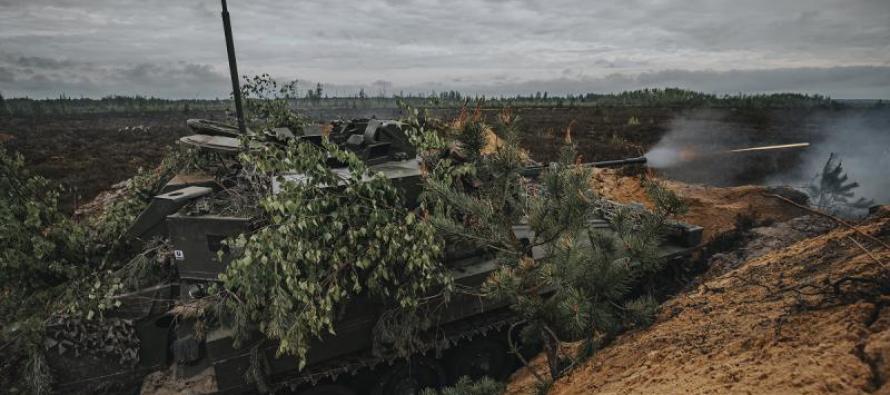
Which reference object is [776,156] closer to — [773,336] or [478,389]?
[773,336]

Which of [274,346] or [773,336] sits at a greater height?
[773,336]

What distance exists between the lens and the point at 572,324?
2770mm

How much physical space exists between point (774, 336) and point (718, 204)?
12.8 metres

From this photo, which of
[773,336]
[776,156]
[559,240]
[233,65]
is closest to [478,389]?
[559,240]

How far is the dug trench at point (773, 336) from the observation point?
207 cm

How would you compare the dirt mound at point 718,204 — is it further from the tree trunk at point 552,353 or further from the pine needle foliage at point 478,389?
the pine needle foliage at point 478,389

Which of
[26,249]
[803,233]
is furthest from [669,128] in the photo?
[26,249]

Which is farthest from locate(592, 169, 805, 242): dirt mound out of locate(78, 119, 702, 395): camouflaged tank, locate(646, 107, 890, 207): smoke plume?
locate(78, 119, 702, 395): camouflaged tank

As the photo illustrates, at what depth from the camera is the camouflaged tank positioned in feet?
14.8

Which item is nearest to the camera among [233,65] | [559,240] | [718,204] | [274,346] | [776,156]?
[559,240]

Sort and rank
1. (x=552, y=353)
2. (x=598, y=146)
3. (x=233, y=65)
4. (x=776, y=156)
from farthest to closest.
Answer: (x=598, y=146)
(x=776, y=156)
(x=233, y=65)
(x=552, y=353)

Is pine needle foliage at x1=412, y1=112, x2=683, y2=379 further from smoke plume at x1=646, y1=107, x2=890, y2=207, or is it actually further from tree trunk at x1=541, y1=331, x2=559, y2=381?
smoke plume at x1=646, y1=107, x2=890, y2=207

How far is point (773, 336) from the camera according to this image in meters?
2.59

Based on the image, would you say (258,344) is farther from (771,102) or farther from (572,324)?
(771,102)
